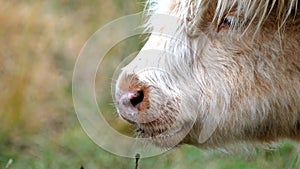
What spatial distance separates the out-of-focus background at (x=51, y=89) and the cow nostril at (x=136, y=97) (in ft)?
5.28

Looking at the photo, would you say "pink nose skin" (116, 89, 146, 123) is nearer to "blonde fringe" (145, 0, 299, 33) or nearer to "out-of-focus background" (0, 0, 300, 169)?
"blonde fringe" (145, 0, 299, 33)

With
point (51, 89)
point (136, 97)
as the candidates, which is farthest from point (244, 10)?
point (51, 89)

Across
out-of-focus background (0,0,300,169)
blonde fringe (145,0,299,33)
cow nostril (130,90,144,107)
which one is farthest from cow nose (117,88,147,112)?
out-of-focus background (0,0,300,169)

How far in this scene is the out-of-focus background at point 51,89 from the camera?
5.48 m

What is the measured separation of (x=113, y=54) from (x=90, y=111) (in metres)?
1.44

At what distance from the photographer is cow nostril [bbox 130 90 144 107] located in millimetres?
3504

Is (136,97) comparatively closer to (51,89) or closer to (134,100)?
(134,100)

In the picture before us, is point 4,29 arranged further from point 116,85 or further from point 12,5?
point 116,85

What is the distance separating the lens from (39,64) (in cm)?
644

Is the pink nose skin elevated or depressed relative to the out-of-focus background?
depressed

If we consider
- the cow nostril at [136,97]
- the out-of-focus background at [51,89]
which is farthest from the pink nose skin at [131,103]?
the out-of-focus background at [51,89]

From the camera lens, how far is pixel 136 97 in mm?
3508

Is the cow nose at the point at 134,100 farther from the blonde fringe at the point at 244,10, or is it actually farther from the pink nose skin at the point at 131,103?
the blonde fringe at the point at 244,10

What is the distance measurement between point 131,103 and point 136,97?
0.02 meters
